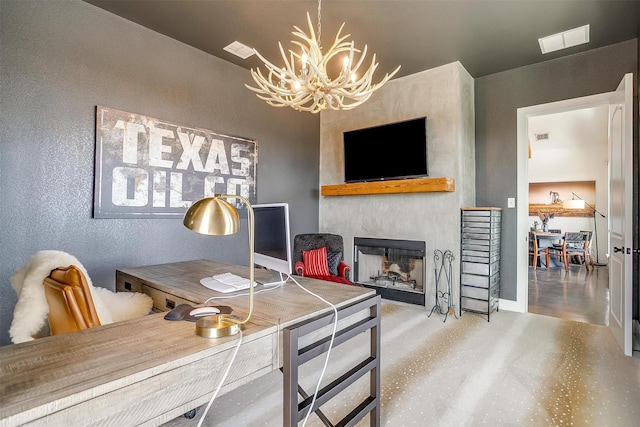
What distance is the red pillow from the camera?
3.51 meters

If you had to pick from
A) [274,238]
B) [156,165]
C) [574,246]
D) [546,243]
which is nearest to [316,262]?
[156,165]

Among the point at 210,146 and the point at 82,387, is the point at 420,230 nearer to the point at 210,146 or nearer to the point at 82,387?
the point at 210,146

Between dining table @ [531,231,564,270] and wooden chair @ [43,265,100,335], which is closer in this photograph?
wooden chair @ [43,265,100,335]

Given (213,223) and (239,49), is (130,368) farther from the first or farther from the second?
(239,49)

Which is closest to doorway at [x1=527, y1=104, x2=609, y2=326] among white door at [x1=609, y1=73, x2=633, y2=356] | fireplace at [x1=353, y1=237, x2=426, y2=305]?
white door at [x1=609, y1=73, x2=633, y2=356]

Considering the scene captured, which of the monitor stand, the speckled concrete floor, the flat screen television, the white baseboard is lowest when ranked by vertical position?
the speckled concrete floor

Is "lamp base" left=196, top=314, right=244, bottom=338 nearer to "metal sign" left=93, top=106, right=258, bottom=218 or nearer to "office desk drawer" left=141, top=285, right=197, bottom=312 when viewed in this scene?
"office desk drawer" left=141, top=285, right=197, bottom=312

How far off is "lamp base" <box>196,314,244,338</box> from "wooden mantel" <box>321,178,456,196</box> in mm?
2882

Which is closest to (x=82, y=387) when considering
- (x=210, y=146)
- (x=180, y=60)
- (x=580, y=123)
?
(x=210, y=146)

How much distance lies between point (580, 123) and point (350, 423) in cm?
681

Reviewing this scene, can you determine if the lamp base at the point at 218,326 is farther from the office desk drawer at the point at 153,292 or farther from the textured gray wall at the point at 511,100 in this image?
the textured gray wall at the point at 511,100

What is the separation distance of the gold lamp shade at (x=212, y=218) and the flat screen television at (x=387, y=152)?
3.00 m

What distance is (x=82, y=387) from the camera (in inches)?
27.7

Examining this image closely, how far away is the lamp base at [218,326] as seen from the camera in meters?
1.00
